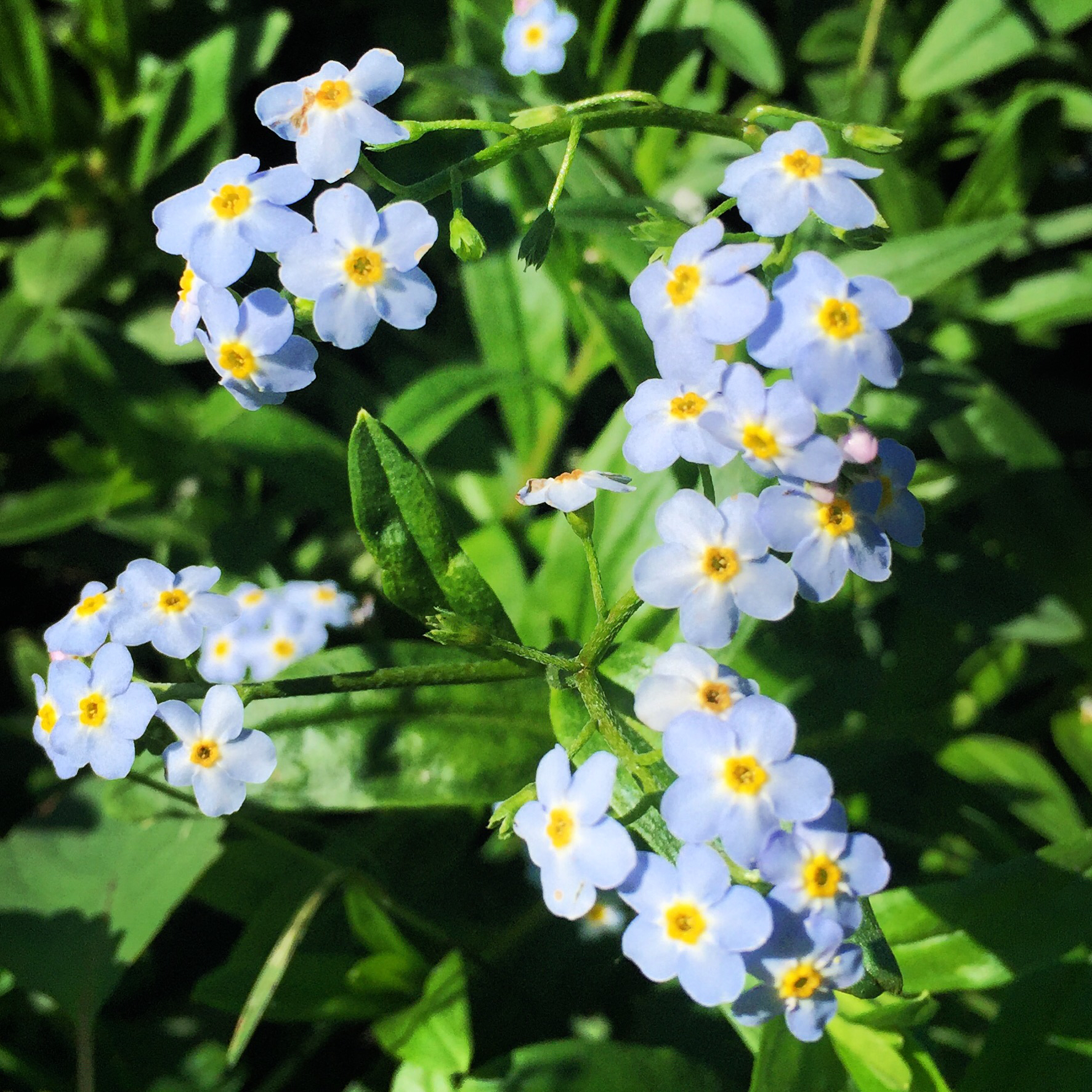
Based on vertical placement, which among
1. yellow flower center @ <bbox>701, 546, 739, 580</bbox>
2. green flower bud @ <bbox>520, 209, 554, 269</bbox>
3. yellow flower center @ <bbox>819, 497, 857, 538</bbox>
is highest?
green flower bud @ <bbox>520, 209, 554, 269</bbox>

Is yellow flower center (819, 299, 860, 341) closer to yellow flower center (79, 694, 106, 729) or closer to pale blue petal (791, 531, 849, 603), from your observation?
pale blue petal (791, 531, 849, 603)

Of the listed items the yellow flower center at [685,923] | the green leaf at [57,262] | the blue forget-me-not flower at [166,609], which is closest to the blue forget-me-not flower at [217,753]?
the blue forget-me-not flower at [166,609]

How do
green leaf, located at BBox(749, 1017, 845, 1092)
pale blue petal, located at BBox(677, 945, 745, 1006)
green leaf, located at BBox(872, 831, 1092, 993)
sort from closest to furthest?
pale blue petal, located at BBox(677, 945, 745, 1006)
green leaf, located at BBox(749, 1017, 845, 1092)
green leaf, located at BBox(872, 831, 1092, 993)

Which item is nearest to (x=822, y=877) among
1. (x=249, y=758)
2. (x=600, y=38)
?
(x=249, y=758)

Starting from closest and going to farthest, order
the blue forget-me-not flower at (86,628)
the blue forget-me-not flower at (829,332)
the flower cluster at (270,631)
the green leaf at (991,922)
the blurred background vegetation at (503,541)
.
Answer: the blue forget-me-not flower at (829,332), the blue forget-me-not flower at (86,628), the green leaf at (991,922), the blurred background vegetation at (503,541), the flower cluster at (270,631)

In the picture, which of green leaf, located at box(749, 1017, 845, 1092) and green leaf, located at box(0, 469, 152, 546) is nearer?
green leaf, located at box(749, 1017, 845, 1092)

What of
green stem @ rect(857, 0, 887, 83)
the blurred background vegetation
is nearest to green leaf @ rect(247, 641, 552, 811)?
Answer: the blurred background vegetation

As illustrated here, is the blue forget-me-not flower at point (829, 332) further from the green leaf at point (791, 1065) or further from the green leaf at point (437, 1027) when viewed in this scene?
the green leaf at point (437, 1027)
